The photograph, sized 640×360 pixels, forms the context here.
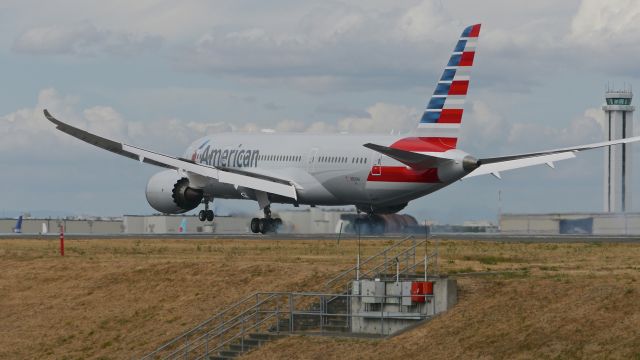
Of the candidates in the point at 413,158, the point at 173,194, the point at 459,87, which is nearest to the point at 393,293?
the point at 413,158

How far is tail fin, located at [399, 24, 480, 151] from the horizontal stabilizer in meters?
0.86

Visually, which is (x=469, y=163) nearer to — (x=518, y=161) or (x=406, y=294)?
(x=518, y=161)

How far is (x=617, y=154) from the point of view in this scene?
5344 inches

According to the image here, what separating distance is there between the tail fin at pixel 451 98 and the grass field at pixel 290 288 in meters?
6.21

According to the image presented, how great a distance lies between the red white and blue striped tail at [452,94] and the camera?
62.0 metres

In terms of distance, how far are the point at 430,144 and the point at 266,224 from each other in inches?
478

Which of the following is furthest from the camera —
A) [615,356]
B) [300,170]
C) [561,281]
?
[300,170]

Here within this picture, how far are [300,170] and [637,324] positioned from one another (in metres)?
37.4

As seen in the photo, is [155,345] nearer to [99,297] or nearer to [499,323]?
[99,297]

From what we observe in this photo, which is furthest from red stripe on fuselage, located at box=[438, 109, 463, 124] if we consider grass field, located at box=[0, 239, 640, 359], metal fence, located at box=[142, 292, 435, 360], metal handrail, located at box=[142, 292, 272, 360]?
metal handrail, located at box=[142, 292, 272, 360]

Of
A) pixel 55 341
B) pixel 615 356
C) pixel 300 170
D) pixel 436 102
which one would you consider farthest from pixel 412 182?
pixel 615 356

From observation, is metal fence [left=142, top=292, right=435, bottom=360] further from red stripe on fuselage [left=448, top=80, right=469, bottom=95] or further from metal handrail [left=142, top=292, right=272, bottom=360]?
red stripe on fuselage [left=448, top=80, right=469, bottom=95]

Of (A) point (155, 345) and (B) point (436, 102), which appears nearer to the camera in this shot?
(A) point (155, 345)

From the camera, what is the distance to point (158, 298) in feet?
163
